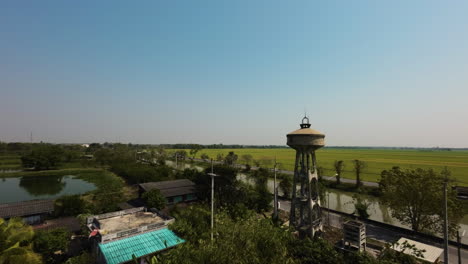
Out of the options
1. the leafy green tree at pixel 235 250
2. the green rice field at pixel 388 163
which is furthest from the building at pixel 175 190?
the green rice field at pixel 388 163

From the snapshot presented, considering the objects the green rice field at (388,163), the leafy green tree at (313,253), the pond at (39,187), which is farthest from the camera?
the green rice field at (388,163)

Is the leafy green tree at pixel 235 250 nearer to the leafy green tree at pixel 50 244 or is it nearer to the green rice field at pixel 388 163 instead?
the leafy green tree at pixel 50 244

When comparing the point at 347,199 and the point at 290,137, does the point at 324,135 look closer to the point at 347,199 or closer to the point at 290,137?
the point at 290,137

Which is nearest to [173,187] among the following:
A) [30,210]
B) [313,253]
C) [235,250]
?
A: [30,210]

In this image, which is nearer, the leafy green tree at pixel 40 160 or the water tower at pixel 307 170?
the water tower at pixel 307 170

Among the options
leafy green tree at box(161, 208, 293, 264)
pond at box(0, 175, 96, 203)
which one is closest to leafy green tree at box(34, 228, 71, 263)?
leafy green tree at box(161, 208, 293, 264)

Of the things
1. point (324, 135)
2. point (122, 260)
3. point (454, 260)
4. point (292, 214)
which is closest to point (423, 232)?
point (454, 260)
